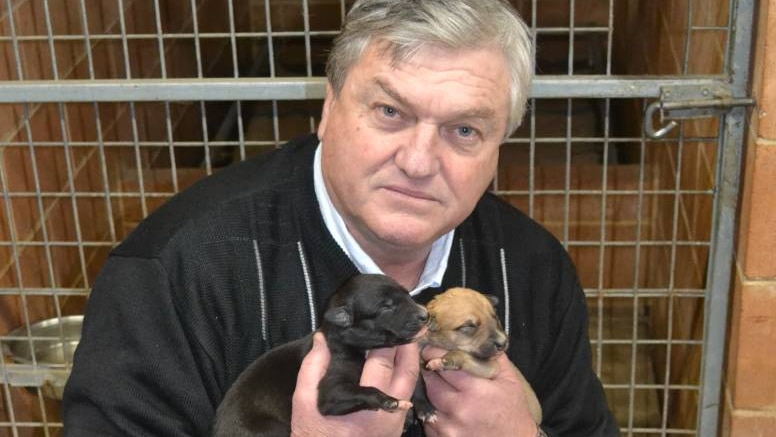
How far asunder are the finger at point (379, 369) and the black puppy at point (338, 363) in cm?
2

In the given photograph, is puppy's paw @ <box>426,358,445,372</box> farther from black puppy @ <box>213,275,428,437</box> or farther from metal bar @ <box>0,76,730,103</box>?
metal bar @ <box>0,76,730,103</box>

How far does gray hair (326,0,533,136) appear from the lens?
5.41 ft

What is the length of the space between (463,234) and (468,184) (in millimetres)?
228

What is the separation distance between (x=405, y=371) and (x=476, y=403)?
6.8 inches

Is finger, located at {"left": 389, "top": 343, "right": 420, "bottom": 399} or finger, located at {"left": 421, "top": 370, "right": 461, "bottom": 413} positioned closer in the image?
finger, located at {"left": 389, "top": 343, "right": 420, "bottom": 399}

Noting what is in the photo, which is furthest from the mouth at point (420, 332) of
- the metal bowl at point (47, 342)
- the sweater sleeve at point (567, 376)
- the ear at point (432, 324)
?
the metal bowl at point (47, 342)

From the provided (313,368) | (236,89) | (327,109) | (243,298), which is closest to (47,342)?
(236,89)

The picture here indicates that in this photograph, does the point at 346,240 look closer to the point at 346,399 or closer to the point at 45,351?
the point at 346,399

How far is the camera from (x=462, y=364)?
1.69 metres

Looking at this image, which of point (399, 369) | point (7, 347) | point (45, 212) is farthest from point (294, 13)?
point (399, 369)

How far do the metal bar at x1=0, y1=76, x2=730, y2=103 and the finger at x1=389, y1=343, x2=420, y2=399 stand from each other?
2.52 feet

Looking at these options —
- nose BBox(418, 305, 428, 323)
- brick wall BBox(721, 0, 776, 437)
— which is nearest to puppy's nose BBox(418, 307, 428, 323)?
nose BBox(418, 305, 428, 323)

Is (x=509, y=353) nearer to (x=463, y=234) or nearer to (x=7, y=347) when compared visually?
(x=463, y=234)

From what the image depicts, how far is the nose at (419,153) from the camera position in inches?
65.2
